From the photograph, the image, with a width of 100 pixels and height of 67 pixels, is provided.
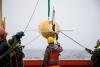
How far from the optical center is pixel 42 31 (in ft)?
10.6

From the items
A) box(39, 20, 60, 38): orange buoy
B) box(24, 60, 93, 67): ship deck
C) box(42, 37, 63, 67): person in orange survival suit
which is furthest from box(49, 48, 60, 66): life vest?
box(24, 60, 93, 67): ship deck

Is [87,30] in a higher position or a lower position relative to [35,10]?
lower

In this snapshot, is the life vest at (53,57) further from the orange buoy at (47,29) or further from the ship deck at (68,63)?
the ship deck at (68,63)

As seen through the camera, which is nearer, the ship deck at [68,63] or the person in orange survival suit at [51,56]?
the person in orange survival suit at [51,56]

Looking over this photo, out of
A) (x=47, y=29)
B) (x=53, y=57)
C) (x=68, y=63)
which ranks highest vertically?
(x=47, y=29)

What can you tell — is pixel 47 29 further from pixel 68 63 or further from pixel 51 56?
pixel 68 63

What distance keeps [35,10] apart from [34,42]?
58 cm

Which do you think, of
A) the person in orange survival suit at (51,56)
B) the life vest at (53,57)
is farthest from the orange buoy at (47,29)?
the life vest at (53,57)

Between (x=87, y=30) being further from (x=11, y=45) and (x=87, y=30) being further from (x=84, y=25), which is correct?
(x=11, y=45)

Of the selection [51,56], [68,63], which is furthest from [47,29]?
[68,63]

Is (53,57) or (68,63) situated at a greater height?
(53,57)

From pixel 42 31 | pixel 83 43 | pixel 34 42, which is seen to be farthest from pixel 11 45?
pixel 83 43

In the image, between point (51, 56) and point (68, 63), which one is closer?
point (51, 56)

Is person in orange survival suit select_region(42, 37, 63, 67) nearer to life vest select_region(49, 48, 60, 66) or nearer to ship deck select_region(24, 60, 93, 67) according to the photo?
life vest select_region(49, 48, 60, 66)
